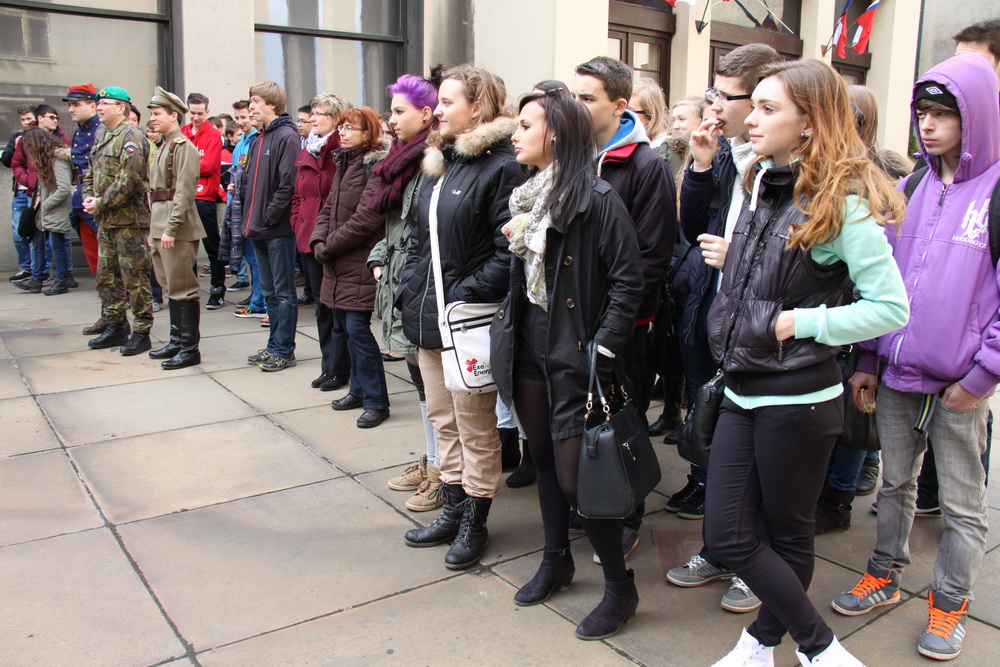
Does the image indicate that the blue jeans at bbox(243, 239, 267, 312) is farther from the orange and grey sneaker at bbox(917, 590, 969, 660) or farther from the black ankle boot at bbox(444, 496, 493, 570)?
the orange and grey sneaker at bbox(917, 590, 969, 660)

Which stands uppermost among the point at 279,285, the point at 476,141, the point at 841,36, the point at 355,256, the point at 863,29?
the point at 863,29

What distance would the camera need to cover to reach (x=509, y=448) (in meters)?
4.72

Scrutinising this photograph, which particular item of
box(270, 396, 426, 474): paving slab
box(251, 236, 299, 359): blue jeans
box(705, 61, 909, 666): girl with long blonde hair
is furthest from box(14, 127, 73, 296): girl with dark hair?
box(705, 61, 909, 666): girl with long blonde hair

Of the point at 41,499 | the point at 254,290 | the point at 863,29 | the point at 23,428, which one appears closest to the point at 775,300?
the point at 41,499

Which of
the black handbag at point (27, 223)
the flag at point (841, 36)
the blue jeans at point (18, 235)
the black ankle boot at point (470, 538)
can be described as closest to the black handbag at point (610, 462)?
the black ankle boot at point (470, 538)

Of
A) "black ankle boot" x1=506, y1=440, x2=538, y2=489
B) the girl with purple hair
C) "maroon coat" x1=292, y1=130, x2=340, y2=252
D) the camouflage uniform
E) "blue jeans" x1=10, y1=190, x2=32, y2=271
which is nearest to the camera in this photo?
the girl with purple hair

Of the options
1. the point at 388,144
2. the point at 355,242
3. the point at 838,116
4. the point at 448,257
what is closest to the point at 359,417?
the point at 355,242

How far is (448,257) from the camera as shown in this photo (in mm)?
3547

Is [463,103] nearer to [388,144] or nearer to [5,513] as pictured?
[388,144]

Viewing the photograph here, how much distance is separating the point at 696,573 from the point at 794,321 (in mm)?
1385

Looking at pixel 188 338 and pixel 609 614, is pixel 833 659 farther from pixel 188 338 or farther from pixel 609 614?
pixel 188 338

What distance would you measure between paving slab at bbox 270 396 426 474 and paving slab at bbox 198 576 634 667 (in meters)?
1.50

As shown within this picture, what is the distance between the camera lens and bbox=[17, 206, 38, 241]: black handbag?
966 cm

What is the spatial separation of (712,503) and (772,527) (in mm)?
196
